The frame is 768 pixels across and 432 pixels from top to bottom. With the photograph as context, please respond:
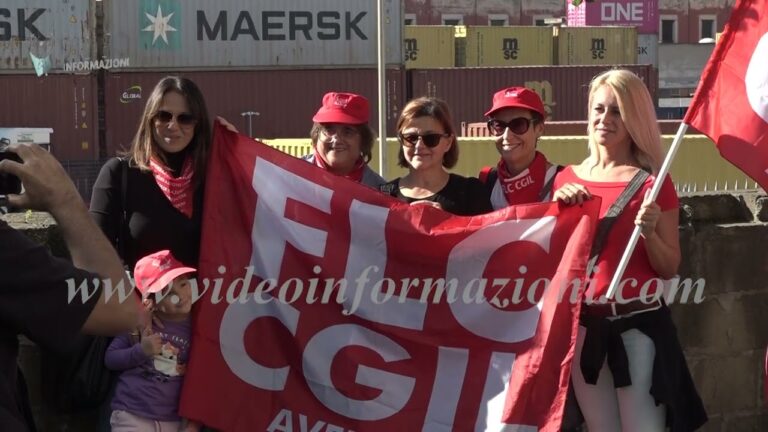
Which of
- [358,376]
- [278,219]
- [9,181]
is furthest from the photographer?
[278,219]

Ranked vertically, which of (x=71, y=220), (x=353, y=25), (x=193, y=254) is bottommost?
(x=193, y=254)

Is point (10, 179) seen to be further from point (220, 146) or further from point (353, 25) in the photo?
Answer: point (353, 25)

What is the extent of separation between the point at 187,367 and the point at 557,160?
1810 centimetres

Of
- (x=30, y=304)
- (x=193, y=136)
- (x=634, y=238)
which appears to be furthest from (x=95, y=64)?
(x=30, y=304)

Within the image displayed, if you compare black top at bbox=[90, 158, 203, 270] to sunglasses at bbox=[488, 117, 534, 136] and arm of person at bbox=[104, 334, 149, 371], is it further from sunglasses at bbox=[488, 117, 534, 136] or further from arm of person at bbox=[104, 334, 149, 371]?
sunglasses at bbox=[488, 117, 534, 136]

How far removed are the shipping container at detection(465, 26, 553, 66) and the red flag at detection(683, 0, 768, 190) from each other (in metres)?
38.5

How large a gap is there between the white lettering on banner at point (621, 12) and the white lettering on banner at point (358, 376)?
53.2 metres

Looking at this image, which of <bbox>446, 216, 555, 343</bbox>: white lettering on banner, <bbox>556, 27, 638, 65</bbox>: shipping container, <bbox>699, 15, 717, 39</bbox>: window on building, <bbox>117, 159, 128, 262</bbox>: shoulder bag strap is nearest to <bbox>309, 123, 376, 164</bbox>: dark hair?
<bbox>446, 216, 555, 343</bbox>: white lettering on banner

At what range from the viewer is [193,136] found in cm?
408

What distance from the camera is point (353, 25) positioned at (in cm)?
3284

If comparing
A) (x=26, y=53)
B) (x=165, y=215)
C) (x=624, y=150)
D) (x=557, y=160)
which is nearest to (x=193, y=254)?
(x=165, y=215)

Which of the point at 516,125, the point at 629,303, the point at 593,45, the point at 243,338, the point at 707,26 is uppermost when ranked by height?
the point at 707,26

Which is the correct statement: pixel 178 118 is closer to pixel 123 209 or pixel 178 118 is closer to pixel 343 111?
pixel 123 209

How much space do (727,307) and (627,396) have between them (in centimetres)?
145
